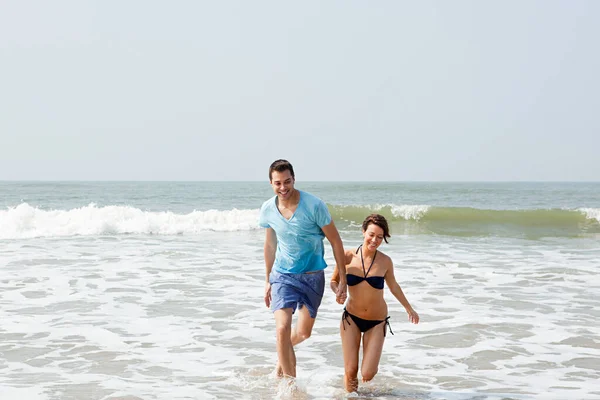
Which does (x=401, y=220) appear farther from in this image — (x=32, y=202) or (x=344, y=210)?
(x=32, y=202)

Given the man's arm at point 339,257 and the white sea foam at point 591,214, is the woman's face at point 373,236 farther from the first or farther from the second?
the white sea foam at point 591,214

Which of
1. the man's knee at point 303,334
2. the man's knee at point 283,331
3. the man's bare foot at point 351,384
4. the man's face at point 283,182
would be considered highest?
the man's face at point 283,182

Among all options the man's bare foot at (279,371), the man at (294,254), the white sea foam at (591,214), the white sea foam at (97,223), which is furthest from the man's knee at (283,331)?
the white sea foam at (591,214)

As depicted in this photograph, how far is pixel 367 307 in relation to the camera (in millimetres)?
5242

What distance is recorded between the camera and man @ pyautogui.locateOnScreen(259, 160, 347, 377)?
504cm

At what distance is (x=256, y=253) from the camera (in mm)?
15250

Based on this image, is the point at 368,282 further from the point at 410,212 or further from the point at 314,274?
the point at 410,212

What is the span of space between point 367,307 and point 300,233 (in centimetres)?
84

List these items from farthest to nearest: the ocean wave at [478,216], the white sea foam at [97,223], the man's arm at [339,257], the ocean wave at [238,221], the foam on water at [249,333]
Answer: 1. the ocean wave at [478,216]
2. the ocean wave at [238,221]
3. the white sea foam at [97,223]
4. the foam on water at [249,333]
5. the man's arm at [339,257]

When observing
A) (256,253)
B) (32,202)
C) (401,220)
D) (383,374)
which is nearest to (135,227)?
(256,253)

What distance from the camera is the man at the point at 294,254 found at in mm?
5039

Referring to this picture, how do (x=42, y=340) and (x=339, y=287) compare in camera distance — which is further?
(x=42, y=340)

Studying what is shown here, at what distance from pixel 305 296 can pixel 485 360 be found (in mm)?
2340

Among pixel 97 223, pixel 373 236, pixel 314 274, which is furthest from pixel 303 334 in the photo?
pixel 97 223
